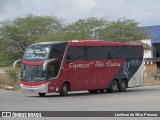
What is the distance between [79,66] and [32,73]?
126 inches

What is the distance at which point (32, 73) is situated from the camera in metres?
29.4

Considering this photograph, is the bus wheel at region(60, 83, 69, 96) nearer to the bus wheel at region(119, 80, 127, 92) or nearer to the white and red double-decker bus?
Answer: the white and red double-decker bus

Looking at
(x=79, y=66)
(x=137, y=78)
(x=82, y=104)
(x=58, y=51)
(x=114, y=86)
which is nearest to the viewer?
(x=82, y=104)

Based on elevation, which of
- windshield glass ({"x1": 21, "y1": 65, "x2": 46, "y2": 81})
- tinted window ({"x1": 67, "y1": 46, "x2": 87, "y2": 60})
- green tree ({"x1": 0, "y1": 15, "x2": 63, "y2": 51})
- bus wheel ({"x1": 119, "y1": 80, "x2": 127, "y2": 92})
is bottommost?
bus wheel ({"x1": 119, "y1": 80, "x2": 127, "y2": 92})

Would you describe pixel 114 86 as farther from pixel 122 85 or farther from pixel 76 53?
pixel 76 53

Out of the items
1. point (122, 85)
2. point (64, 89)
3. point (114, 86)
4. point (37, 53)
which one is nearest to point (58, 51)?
point (37, 53)

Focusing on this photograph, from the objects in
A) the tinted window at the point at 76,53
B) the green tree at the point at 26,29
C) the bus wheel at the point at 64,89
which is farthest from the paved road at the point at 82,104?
the green tree at the point at 26,29

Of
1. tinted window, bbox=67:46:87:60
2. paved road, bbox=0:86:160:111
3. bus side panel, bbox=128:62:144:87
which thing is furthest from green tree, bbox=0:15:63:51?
paved road, bbox=0:86:160:111

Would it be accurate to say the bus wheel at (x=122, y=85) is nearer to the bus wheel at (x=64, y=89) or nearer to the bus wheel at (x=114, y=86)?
the bus wheel at (x=114, y=86)

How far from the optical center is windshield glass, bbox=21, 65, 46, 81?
29078 millimetres

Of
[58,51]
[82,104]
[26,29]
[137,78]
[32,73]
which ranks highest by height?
[26,29]

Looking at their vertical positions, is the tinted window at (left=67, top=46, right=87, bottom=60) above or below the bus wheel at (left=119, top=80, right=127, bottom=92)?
above

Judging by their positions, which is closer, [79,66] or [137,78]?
[79,66]

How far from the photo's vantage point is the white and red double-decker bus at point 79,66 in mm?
29094
